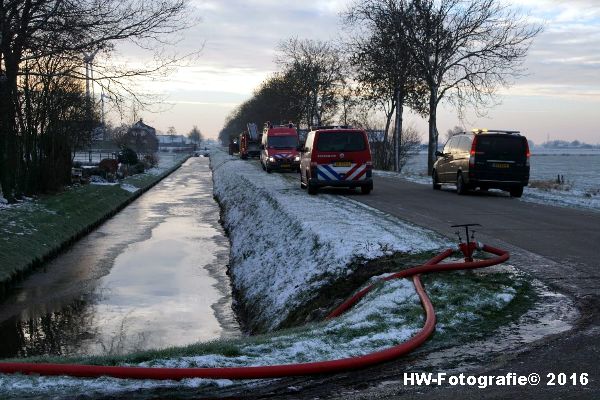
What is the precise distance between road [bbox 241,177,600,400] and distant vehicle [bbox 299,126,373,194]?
3.20 feet

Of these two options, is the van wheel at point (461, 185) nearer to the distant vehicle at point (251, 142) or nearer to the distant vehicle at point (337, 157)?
the distant vehicle at point (337, 157)

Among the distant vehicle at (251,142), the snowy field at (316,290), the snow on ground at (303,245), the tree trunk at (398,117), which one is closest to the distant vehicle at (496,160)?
the snow on ground at (303,245)

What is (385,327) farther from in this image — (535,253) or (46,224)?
(46,224)

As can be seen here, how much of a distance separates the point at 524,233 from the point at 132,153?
44.9m

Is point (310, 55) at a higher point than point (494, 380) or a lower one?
higher

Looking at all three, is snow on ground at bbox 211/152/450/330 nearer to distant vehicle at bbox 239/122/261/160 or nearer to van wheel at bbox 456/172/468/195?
van wheel at bbox 456/172/468/195

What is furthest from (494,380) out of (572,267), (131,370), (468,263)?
(572,267)

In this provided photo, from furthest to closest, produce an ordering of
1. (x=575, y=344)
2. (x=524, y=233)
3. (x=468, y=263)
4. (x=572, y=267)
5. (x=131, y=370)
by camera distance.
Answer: (x=524, y=233), (x=572, y=267), (x=468, y=263), (x=575, y=344), (x=131, y=370)

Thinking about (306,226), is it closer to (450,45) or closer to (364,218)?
(364,218)

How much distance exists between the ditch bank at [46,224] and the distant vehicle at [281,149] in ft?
28.6

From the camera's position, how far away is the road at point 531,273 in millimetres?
4703

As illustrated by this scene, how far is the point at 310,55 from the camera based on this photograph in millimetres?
70562

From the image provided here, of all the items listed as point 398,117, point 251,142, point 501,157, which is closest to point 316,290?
point 501,157

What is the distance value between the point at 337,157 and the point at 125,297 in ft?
31.7
